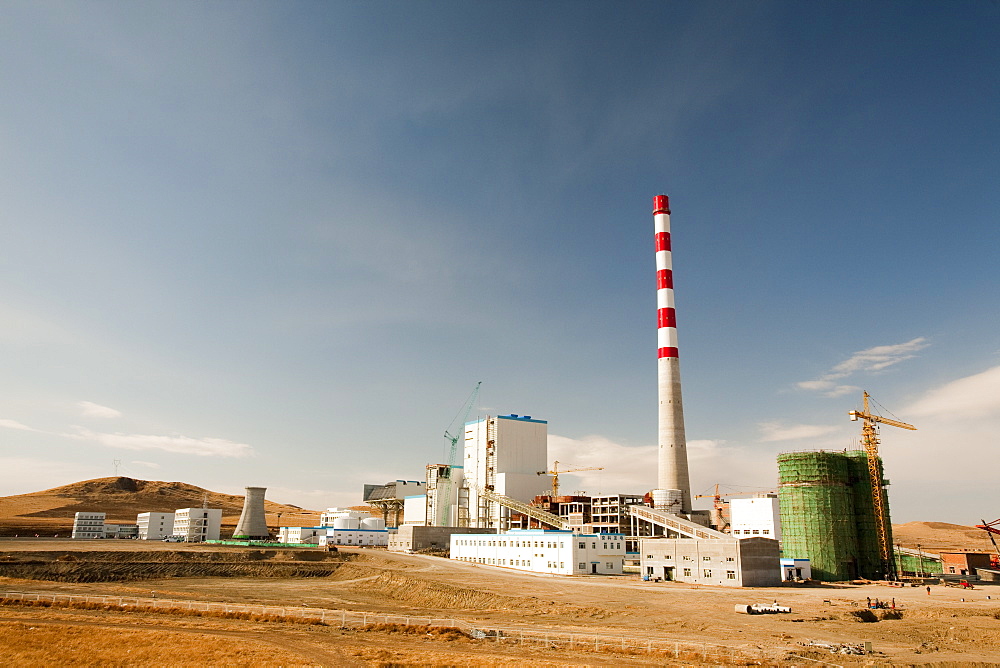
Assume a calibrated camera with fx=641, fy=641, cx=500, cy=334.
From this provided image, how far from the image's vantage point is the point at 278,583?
7662cm

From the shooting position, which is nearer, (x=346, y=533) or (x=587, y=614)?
(x=587, y=614)

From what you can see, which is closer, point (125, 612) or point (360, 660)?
point (360, 660)

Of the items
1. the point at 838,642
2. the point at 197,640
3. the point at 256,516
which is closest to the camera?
the point at 197,640

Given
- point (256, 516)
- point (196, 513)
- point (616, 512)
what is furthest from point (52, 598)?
point (196, 513)

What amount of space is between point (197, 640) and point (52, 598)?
20.7 m

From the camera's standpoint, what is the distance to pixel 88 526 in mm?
153625

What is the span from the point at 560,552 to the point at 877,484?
150ft

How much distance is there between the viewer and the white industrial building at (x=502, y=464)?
120 meters

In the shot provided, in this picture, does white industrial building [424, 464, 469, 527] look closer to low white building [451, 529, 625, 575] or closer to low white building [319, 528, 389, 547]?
low white building [319, 528, 389, 547]

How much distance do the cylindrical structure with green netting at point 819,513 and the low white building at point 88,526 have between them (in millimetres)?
151773

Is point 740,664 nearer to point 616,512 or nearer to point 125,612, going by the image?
point 125,612

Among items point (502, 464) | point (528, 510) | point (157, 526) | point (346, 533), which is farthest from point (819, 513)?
point (157, 526)

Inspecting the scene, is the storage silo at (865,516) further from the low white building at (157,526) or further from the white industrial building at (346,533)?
the low white building at (157,526)

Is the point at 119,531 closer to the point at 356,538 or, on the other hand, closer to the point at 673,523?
the point at 356,538
